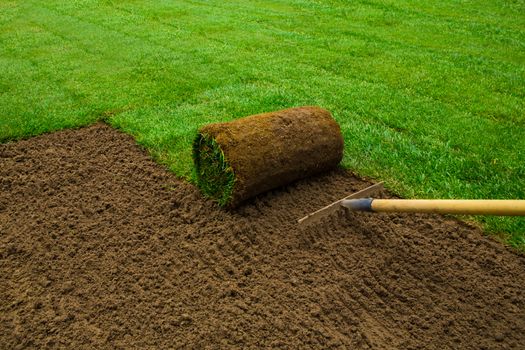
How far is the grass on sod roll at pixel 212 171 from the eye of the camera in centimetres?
443

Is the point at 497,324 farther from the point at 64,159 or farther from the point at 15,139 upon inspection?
the point at 15,139

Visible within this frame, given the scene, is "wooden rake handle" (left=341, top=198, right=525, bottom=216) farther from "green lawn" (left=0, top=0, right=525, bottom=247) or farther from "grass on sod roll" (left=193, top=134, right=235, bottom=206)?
"grass on sod roll" (left=193, top=134, right=235, bottom=206)

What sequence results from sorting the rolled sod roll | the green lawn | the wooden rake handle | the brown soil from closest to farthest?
the wooden rake handle → the brown soil → the rolled sod roll → the green lawn

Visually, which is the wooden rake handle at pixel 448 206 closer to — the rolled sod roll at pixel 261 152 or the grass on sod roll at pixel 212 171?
the rolled sod roll at pixel 261 152

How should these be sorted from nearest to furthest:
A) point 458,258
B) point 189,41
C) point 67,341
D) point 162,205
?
1. point 67,341
2. point 458,258
3. point 162,205
4. point 189,41

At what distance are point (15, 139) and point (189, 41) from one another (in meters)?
4.18

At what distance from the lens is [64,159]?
217 inches

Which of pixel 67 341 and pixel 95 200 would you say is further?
pixel 95 200

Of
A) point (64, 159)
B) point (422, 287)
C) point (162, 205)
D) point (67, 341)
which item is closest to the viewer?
point (67, 341)

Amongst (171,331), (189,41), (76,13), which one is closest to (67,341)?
(171,331)

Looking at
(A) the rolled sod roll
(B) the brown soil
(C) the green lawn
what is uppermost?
(A) the rolled sod roll

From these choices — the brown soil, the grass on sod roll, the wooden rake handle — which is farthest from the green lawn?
the wooden rake handle

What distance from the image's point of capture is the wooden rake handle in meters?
2.94

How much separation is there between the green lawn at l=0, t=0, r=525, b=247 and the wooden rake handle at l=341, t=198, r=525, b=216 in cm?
94
